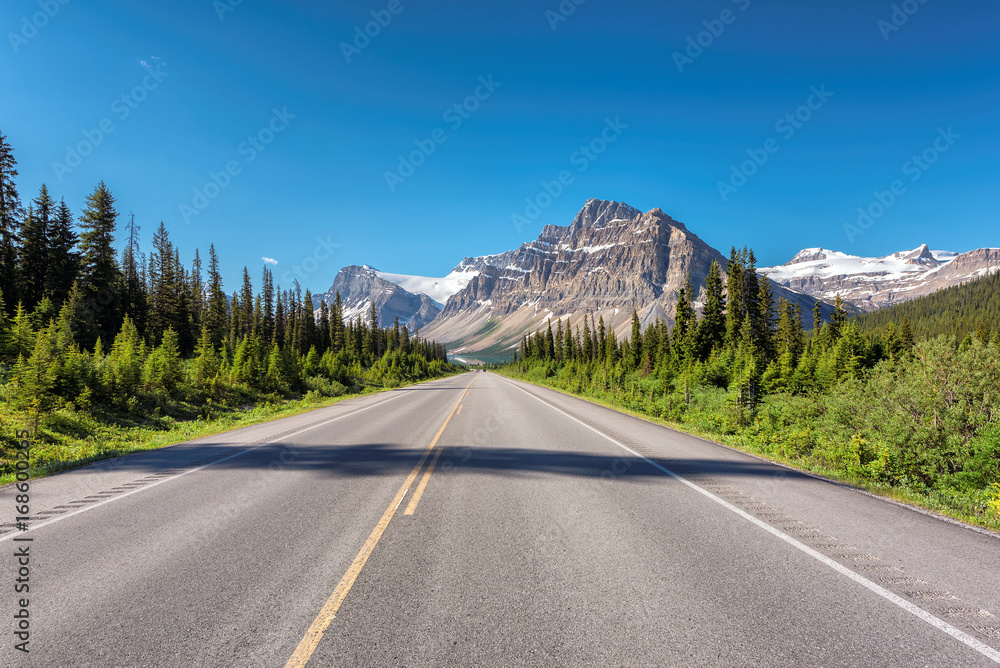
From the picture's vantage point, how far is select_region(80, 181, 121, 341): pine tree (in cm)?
4244

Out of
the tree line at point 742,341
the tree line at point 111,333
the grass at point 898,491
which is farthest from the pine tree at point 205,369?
the tree line at point 742,341

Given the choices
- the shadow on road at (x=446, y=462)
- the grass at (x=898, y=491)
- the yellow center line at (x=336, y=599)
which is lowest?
the grass at (x=898, y=491)

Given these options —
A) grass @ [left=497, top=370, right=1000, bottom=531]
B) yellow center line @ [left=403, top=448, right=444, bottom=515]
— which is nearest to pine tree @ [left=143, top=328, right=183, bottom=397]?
yellow center line @ [left=403, top=448, right=444, bottom=515]

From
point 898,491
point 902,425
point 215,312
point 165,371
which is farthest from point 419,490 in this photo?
point 215,312

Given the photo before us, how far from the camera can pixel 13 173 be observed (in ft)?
117

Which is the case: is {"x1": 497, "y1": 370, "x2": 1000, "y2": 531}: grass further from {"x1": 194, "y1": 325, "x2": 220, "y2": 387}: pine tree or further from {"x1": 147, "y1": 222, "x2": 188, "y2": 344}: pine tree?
{"x1": 147, "y1": 222, "x2": 188, "y2": 344}: pine tree

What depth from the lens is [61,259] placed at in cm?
4056

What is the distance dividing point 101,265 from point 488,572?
56915mm

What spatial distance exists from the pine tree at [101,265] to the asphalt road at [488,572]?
47395mm

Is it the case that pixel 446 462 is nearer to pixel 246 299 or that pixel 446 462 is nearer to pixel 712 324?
pixel 712 324

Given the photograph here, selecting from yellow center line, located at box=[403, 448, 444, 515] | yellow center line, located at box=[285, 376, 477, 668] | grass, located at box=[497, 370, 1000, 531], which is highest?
yellow center line, located at box=[285, 376, 477, 668]

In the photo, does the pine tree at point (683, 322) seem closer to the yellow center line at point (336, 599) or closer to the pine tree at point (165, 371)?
the pine tree at point (165, 371)

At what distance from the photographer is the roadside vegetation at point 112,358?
1261 cm

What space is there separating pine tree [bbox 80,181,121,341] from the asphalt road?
47395 millimetres
